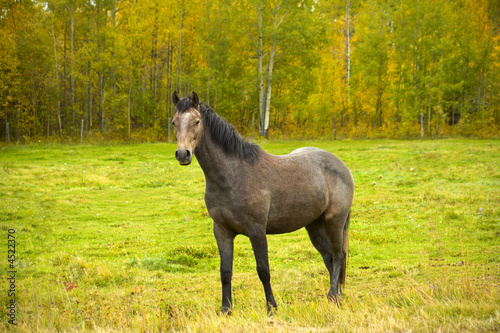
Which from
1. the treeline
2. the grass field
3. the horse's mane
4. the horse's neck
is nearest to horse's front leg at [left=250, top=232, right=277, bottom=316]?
the grass field

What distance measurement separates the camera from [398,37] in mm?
36531

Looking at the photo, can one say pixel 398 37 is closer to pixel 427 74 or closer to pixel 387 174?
pixel 427 74

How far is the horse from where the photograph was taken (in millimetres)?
5188

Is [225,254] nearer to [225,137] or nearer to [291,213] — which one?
[291,213]

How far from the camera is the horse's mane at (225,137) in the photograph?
538 centimetres

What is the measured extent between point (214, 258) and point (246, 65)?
3129 cm

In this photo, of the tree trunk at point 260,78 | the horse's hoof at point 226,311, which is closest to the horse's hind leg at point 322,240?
the horse's hoof at point 226,311

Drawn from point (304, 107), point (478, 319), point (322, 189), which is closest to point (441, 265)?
point (322, 189)

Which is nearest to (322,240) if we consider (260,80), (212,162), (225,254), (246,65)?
(225,254)

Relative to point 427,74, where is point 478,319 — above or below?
below

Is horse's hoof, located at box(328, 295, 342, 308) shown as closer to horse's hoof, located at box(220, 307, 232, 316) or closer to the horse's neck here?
horse's hoof, located at box(220, 307, 232, 316)

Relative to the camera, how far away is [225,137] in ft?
17.9

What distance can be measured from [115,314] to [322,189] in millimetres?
3249

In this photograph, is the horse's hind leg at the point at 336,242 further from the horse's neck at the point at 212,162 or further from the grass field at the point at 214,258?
the horse's neck at the point at 212,162
